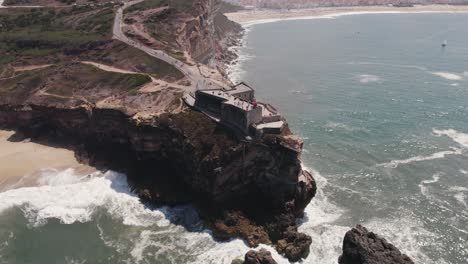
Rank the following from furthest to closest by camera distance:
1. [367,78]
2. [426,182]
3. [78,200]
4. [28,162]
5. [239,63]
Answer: [239,63], [367,78], [28,162], [426,182], [78,200]

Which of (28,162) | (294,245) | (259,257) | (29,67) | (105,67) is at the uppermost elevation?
(105,67)

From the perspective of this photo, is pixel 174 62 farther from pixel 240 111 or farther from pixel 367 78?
pixel 367 78

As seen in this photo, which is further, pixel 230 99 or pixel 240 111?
pixel 230 99

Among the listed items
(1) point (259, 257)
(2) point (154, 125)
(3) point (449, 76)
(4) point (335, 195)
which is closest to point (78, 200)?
(2) point (154, 125)

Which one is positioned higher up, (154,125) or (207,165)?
(154,125)

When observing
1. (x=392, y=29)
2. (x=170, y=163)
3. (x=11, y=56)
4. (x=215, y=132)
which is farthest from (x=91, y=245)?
(x=392, y=29)

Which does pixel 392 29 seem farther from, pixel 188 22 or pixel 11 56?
pixel 11 56

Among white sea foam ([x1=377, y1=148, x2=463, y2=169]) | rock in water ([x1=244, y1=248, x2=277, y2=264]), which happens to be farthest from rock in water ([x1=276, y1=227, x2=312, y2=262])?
white sea foam ([x1=377, y1=148, x2=463, y2=169])
